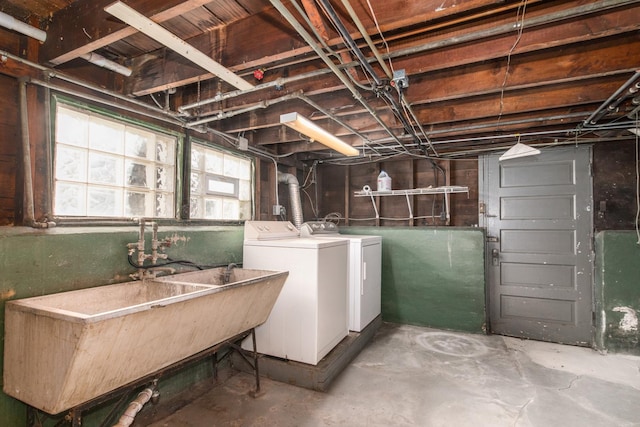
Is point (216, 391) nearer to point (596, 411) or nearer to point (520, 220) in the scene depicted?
point (596, 411)

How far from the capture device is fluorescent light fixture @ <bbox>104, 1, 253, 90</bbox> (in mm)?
1274

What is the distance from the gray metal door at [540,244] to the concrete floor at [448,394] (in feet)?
1.24

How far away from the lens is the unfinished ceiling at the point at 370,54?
1.48m

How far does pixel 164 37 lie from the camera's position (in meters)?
1.46

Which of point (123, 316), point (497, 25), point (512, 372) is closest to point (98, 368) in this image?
point (123, 316)

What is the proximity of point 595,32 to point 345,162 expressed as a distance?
10.2 ft

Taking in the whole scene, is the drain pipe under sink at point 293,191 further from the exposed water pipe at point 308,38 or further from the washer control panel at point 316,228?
the exposed water pipe at point 308,38

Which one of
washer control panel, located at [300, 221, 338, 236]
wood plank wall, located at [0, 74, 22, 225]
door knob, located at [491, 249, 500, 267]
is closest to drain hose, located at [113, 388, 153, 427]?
wood plank wall, located at [0, 74, 22, 225]

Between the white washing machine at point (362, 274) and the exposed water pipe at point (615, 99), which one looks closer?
the exposed water pipe at point (615, 99)

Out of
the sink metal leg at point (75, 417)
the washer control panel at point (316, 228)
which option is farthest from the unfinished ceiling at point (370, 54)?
the sink metal leg at point (75, 417)

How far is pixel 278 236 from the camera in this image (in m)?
3.04

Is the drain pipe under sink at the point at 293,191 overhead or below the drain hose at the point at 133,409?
overhead

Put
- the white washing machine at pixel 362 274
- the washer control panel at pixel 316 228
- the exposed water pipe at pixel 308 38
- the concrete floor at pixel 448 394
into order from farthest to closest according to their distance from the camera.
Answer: the washer control panel at pixel 316 228 < the white washing machine at pixel 362 274 < the concrete floor at pixel 448 394 < the exposed water pipe at pixel 308 38

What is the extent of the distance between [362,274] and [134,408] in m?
2.13
